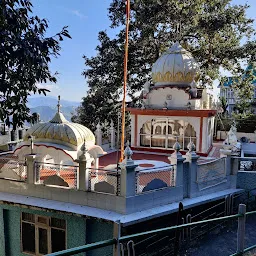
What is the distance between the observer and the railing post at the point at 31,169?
8.33 meters

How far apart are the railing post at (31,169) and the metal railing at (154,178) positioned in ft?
10.6

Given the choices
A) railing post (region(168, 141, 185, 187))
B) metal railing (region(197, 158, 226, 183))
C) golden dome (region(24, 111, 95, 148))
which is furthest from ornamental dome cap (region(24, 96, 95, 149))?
metal railing (region(197, 158, 226, 183))

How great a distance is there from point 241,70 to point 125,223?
16686 mm

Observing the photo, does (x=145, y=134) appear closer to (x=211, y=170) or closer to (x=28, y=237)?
(x=211, y=170)

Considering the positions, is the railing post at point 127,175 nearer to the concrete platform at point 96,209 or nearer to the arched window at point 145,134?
the concrete platform at point 96,209

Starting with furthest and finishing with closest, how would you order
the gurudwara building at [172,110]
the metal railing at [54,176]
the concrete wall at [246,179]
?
the gurudwara building at [172,110]
the concrete wall at [246,179]
the metal railing at [54,176]

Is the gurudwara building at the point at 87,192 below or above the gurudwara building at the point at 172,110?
below

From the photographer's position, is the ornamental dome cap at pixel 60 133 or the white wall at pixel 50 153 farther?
the ornamental dome cap at pixel 60 133

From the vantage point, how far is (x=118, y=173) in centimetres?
754

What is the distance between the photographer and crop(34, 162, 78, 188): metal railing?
812 centimetres

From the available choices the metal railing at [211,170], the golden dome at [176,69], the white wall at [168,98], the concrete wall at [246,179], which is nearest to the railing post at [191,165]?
the metal railing at [211,170]

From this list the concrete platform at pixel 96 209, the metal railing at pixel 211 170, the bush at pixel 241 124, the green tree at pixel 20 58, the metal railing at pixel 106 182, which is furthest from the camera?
the bush at pixel 241 124

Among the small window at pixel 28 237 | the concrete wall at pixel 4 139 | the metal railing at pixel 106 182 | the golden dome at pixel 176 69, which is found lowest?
the small window at pixel 28 237

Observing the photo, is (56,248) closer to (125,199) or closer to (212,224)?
(125,199)
